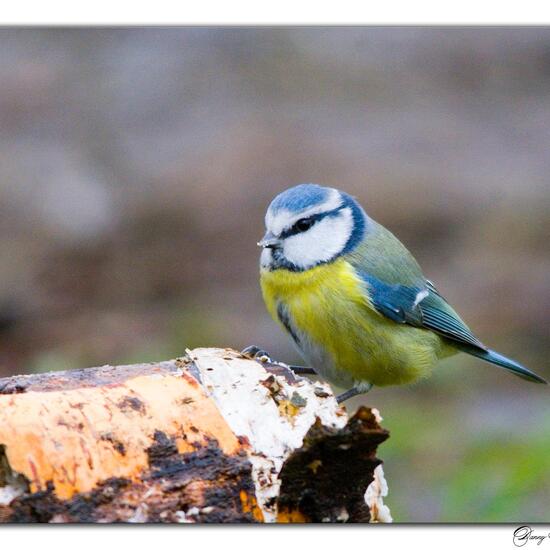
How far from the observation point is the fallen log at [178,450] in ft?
4.65

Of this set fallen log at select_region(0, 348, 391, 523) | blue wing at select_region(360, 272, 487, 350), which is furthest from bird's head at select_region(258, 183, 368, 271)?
fallen log at select_region(0, 348, 391, 523)

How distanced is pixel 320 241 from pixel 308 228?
51 millimetres

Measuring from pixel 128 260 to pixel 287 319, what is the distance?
1388 millimetres

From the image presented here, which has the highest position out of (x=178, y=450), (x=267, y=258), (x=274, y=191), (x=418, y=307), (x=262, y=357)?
(x=274, y=191)

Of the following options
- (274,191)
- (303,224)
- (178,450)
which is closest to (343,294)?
(303,224)

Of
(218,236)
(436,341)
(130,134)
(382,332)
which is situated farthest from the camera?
(218,236)

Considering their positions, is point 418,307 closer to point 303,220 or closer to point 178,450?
point 303,220

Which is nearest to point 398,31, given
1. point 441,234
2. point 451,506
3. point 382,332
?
point 382,332

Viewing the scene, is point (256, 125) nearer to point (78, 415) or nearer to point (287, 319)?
point (287, 319)

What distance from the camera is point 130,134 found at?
2816 millimetres

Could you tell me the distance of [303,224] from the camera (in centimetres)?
197

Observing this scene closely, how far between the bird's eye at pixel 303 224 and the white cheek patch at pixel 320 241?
11mm

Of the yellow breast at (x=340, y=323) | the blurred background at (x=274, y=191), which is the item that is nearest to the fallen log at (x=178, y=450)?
the yellow breast at (x=340, y=323)

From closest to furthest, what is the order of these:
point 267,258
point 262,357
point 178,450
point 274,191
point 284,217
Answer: point 178,450 < point 262,357 < point 284,217 < point 267,258 < point 274,191
